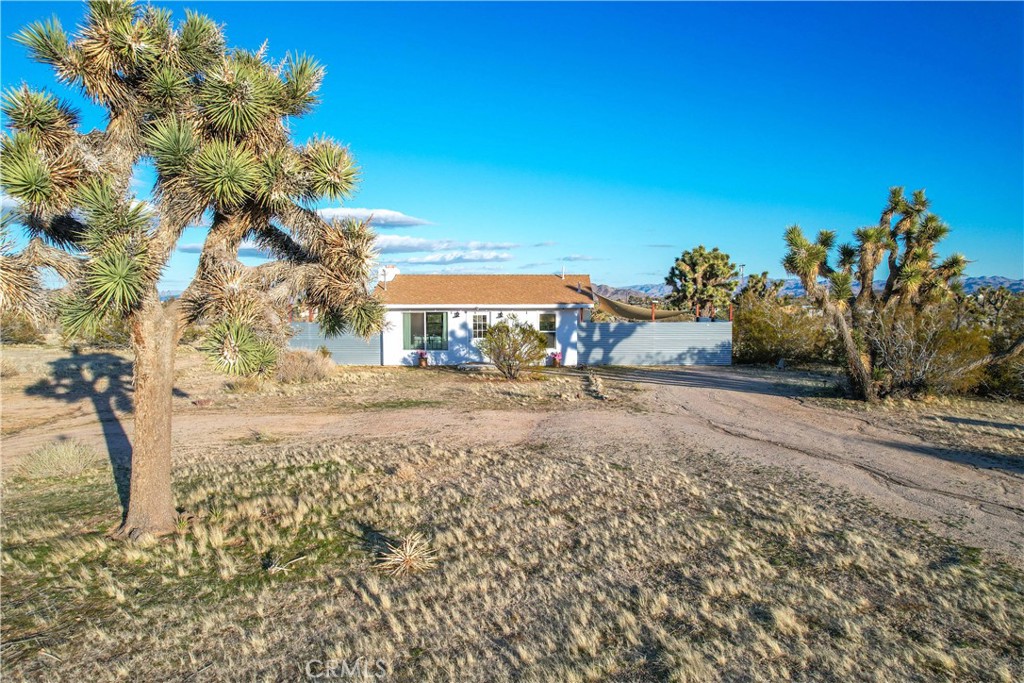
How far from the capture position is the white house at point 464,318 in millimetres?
25359

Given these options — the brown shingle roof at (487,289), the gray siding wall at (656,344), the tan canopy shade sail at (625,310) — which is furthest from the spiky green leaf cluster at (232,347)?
the gray siding wall at (656,344)

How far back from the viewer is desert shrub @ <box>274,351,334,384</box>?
20219 millimetres

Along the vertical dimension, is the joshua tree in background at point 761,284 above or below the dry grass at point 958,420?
above

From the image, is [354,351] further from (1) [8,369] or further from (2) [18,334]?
(2) [18,334]

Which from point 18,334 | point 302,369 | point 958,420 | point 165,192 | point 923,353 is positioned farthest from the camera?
point 18,334

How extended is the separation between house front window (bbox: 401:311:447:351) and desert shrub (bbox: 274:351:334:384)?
4.95 metres

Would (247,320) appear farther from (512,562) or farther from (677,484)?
(677,484)

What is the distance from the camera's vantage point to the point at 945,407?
49.2ft

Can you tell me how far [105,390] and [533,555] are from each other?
55.6 feet

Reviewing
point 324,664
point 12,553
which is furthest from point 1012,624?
point 12,553

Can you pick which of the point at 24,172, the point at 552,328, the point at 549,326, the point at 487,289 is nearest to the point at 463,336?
the point at 487,289

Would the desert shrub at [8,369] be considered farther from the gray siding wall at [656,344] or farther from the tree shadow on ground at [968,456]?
the tree shadow on ground at [968,456]

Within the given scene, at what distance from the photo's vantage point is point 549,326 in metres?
25.9

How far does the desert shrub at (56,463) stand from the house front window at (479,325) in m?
16.6
